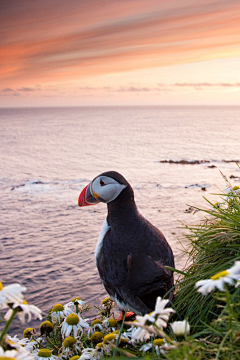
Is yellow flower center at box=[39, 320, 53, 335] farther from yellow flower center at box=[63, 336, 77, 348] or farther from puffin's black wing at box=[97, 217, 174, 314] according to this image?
puffin's black wing at box=[97, 217, 174, 314]

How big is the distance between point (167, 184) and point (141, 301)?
580 inches

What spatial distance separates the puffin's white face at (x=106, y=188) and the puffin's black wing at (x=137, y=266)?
1.33 feet

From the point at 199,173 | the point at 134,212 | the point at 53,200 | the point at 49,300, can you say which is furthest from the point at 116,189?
the point at 199,173

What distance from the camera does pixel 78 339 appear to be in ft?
9.30

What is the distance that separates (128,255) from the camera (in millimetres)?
3350

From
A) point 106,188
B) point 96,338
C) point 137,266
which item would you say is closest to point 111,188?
point 106,188

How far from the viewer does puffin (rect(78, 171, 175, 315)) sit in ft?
10.6

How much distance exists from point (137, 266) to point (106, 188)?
1000 mm

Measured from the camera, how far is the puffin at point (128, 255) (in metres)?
3.22

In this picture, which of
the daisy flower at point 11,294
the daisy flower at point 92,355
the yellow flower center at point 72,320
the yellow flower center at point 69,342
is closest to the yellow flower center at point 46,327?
the yellow flower center at point 72,320

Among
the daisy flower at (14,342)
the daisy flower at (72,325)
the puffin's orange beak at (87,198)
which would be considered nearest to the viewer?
the daisy flower at (14,342)

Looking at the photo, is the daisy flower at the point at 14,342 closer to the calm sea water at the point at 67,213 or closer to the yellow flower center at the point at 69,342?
the yellow flower center at the point at 69,342

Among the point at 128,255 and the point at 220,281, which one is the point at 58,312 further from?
the point at 220,281

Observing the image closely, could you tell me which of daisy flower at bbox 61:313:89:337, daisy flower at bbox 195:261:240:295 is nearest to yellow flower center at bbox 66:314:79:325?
daisy flower at bbox 61:313:89:337
